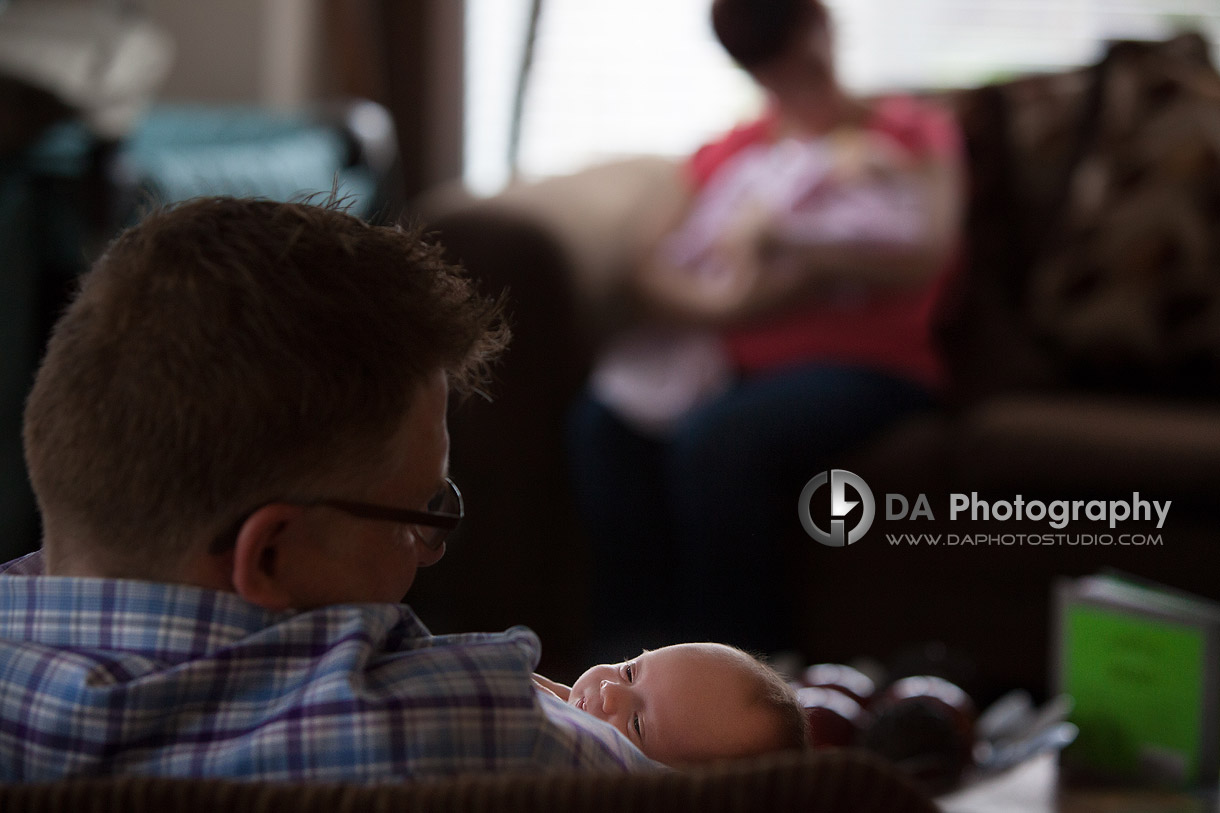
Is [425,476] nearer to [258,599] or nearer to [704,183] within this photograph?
Result: [258,599]

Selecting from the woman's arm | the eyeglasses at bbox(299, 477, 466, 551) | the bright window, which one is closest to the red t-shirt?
the woman's arm

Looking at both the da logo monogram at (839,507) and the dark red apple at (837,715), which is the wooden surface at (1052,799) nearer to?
the dark red apple at (837,715)

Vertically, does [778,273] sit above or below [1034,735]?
above

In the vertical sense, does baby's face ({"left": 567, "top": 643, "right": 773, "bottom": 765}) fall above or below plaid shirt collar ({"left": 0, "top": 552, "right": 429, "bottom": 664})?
below

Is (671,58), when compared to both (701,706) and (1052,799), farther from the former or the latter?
(701,706)

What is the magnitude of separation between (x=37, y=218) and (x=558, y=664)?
5.97ft

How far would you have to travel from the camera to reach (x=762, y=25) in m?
2.13

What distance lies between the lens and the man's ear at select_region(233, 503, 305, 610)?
1.56ft

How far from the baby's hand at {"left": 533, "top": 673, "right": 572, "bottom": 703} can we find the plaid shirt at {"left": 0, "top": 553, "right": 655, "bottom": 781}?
6 centimetres

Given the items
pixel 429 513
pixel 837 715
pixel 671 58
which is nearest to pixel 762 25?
pixel 671 58

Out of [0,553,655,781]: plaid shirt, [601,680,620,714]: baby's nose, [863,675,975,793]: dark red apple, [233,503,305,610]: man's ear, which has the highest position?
[233,503,305,610]: man's ear

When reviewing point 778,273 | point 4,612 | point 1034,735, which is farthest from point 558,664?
point 778,273

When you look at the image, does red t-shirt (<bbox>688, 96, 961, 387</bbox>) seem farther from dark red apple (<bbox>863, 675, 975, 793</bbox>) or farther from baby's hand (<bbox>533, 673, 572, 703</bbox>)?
baby's hand (<bbox>533, 673, 572, 703</bbox>)

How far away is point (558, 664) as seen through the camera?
652mm
